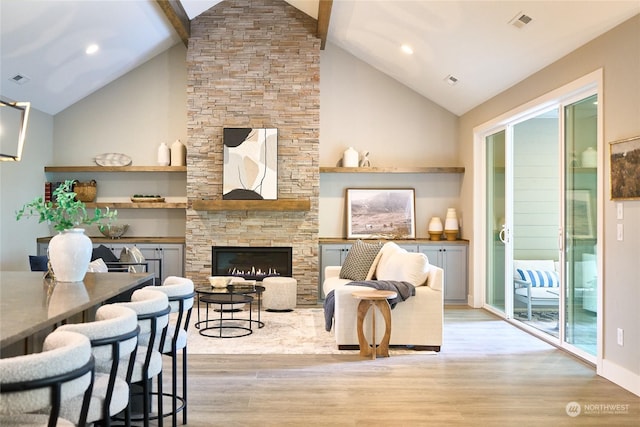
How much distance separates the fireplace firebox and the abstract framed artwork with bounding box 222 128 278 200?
745 millimetres

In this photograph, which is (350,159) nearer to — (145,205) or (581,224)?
(145,205)

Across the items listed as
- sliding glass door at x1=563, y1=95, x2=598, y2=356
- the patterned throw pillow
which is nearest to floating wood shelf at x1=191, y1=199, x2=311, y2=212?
the patterned throw pillow

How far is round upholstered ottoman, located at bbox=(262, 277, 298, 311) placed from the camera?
6.71 metres

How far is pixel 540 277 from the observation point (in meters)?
5.76

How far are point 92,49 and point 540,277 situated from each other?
5.87m

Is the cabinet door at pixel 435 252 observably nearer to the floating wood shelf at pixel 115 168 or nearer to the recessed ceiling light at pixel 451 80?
the recessed ceiling light at pixel 451 80

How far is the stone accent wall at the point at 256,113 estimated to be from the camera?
742 centimetres

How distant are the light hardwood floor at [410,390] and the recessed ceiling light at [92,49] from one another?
4065mm

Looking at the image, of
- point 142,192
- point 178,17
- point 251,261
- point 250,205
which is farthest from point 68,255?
point 142,192

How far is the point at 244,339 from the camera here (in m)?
5.30

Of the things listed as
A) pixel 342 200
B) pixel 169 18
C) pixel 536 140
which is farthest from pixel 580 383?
pixel 169 18

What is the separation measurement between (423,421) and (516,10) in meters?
3.45

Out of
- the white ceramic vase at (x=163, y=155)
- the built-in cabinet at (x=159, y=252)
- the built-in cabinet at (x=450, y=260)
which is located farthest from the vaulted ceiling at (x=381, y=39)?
the built-in cabinet at (x=159, y=252)

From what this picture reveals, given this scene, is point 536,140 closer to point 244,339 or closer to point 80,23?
point 244,339
